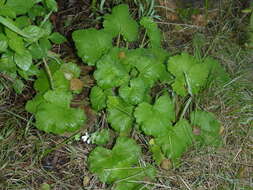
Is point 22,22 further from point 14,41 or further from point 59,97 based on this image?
point 59,97

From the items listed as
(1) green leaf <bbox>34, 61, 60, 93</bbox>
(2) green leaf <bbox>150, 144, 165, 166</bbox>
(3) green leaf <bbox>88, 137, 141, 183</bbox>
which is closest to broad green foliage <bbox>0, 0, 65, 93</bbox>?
(1) green leaf <bbox>34, 61, 60, 93</bbox>

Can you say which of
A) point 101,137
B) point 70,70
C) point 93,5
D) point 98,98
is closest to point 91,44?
point 70,70

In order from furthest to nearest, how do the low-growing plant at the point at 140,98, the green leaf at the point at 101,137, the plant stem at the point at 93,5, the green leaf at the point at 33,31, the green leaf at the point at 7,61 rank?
the plant stem at the point at 93,5
the green leaf at the point at 101,137
the low-growing plant at the point at 140,98
the green leaf at the point at 7,61
the green leaf at the point at 33,31

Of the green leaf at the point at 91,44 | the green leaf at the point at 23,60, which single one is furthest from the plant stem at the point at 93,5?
the green leaf at the point at 23,60

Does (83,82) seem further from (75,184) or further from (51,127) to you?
(75,184)

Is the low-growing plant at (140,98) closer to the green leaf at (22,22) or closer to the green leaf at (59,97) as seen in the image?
the green leaf at (59,97)

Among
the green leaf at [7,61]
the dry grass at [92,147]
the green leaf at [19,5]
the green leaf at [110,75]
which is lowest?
the dry grass at [92,147]
